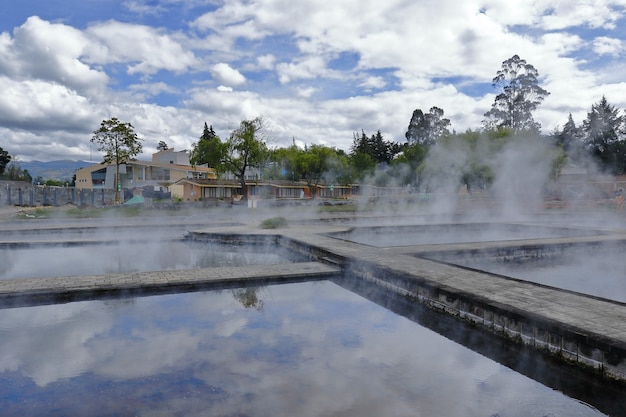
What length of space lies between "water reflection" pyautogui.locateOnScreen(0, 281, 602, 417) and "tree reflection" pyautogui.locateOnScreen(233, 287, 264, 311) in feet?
0.55

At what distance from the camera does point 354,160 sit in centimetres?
4178

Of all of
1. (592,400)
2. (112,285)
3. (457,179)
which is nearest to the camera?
(592,400)

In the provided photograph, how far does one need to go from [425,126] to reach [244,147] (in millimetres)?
22158

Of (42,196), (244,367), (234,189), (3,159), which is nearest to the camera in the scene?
(244,367)

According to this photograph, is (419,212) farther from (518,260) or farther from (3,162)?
(3,162)

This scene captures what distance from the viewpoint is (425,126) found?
45344mm

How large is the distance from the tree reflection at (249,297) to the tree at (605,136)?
3275 centimetres

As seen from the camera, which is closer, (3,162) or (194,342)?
(194,342)

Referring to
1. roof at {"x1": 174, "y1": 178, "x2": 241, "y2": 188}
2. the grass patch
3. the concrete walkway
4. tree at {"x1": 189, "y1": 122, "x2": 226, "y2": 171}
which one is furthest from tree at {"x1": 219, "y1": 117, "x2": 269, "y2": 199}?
the concrete walkway

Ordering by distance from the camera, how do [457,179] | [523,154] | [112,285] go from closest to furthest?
[112,285], [523,154], [457,179]

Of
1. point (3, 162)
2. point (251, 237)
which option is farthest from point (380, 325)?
point (3, 162)

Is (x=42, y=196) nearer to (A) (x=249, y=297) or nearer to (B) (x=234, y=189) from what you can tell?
(B) (x=234, y=189)

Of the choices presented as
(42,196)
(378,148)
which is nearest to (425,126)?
(378,148)

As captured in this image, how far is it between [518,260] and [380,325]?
495 centimetres
